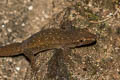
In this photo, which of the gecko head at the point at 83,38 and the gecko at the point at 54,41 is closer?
the gecko head at the point at 83,38

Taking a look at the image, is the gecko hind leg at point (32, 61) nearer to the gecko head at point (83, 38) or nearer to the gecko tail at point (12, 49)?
the gecko tail at point (12, 49)

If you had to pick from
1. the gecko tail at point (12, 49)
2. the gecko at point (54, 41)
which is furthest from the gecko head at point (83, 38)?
the gecko tail at point (12, 49)

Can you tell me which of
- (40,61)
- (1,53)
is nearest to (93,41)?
(40,61)

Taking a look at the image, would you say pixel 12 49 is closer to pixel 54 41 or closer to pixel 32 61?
pixel 32 61

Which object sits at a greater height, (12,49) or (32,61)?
(12,49)

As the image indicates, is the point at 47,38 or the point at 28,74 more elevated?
the point at 47,38

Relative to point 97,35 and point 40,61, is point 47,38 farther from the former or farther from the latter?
point 97,35

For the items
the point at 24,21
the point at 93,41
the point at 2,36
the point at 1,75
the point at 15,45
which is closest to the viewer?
the point at 93,41

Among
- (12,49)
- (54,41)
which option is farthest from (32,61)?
(54,41)
